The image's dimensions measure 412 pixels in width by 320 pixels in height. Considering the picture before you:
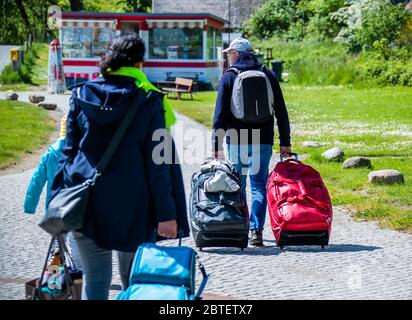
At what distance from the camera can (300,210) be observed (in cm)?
868

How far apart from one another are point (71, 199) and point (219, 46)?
36.0 m

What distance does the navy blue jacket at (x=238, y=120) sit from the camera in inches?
346

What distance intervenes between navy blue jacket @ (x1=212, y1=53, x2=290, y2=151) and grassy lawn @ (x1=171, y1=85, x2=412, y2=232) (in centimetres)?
207

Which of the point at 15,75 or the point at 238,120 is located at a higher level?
the point at 238,120

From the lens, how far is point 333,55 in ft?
136

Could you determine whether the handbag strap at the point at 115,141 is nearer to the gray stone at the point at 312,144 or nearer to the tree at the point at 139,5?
the gray stone at the point at 312,144

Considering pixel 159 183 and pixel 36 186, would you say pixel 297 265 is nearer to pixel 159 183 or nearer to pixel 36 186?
pixel 36 186

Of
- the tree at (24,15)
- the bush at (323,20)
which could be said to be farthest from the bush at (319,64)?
the tree at (24,15)

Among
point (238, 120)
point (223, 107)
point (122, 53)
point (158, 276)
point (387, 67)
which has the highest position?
point (122, 53)

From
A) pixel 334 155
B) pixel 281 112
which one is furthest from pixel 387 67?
pixel 281 112

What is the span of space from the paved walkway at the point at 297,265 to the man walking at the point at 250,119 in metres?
0.64

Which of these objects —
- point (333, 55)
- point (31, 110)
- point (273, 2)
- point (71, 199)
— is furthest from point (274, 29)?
point (71, 199)

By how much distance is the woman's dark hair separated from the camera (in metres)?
5.34

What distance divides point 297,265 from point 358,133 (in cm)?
1167
